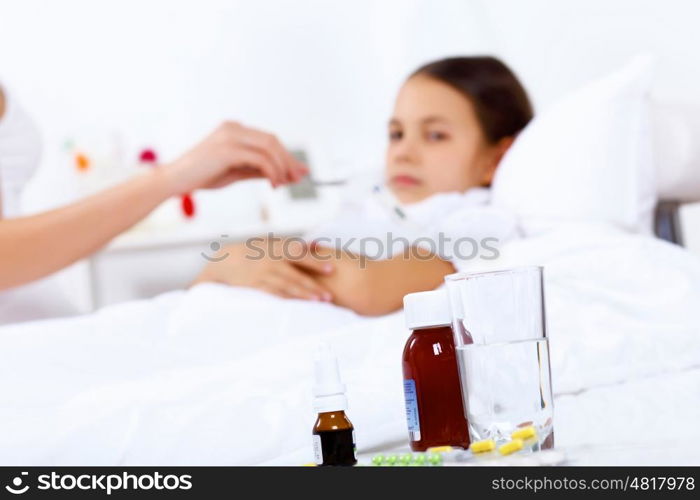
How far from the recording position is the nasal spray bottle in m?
0.48

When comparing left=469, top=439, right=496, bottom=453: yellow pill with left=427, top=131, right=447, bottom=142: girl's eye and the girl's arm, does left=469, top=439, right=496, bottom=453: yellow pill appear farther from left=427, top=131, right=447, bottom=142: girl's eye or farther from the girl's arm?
left=427, top=131, right=447, bottom=142: girl's eye

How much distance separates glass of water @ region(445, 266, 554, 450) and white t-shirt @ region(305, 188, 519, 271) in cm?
48

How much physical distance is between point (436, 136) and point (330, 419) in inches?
32.2

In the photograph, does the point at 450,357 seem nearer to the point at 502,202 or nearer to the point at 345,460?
the point at 345,460

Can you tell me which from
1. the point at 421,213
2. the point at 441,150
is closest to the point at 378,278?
the point at 421,213

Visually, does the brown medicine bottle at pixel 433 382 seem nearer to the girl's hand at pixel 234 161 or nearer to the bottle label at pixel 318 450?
the bottle label at pixel 318 450

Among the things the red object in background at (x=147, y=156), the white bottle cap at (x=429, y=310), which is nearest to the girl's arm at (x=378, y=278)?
the white bottle cap at (x=429, y=310)

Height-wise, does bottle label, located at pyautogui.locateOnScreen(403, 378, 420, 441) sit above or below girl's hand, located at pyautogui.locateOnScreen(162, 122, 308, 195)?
below

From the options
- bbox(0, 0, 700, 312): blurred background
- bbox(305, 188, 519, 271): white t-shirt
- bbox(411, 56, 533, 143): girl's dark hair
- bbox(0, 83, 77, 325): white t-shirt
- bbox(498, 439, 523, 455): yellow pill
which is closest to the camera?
bbox(498, 439, 523, 455): yellow pill

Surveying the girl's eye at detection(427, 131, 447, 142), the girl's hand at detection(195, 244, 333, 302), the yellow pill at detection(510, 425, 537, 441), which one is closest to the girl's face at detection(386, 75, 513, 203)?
the girl's eye at detection(427, 131, 447, 142)

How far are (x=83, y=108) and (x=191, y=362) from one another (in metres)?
1.35

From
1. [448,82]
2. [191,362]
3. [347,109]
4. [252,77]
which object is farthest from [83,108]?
[191,362]

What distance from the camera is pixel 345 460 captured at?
0.47 meters

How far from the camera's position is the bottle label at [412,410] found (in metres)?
0.50
